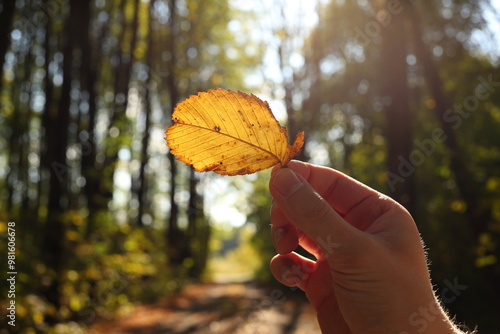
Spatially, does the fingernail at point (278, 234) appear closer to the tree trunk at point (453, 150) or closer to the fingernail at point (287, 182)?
the fingernail at point (287, 182)

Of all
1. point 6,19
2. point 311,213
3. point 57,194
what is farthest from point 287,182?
point 57,194

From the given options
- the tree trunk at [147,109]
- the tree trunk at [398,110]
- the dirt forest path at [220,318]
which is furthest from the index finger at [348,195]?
the tree trunk at [147,109]

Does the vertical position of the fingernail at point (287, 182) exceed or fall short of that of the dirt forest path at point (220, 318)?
it exceeds it

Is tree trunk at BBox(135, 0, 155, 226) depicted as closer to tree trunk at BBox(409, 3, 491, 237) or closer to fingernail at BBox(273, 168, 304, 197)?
tree trunk at BBox(409, 3, 491, 237)

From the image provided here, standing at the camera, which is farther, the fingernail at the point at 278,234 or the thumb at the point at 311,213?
the fingernail at the point at 278,234

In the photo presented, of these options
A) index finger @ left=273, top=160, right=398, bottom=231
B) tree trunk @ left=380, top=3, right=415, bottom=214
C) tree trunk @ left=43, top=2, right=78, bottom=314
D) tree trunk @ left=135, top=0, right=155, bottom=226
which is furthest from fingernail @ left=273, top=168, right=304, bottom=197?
tree trunk @ left=135, top=0, right=155, bottom=226

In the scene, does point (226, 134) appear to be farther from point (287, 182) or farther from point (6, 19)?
point (6, 19)
